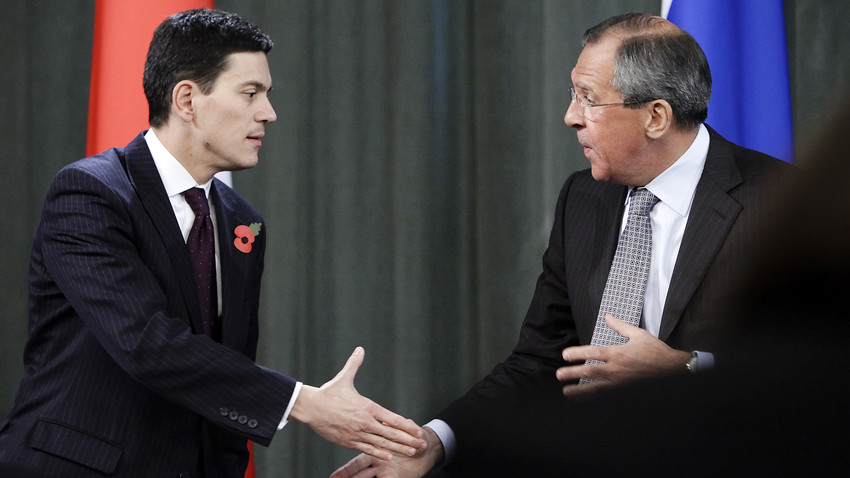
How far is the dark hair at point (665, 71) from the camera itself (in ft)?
7.22

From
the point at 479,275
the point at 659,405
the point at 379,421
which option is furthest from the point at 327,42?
the point at 659,405

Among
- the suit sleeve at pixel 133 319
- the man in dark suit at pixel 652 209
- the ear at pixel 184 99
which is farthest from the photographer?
the ear at pixel 184 99

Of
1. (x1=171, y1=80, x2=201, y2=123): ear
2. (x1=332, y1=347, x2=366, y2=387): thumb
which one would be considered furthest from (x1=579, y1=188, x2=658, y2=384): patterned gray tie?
(x1=171, y1=80, x2=201, y2=123): ear

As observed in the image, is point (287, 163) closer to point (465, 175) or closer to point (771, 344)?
point (465, 175)

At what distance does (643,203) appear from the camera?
2.22 m

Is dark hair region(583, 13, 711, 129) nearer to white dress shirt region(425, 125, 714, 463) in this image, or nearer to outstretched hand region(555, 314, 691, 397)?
white dress shirt region(425, 125, 714, 463)

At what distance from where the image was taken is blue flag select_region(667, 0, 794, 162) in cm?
280

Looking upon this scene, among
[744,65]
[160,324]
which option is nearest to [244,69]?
[160,324]

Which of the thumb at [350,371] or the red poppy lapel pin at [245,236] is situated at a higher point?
the red poppy lapel pin at [245,236]

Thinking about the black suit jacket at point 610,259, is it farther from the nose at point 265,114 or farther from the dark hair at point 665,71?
the nose at point 265,114

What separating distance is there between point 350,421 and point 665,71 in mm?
1125

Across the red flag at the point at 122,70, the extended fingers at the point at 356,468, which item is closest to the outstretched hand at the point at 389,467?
the extended fingers at the point at 356,468

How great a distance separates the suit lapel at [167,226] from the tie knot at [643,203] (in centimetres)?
106

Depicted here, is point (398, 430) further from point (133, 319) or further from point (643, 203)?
point (643, 203)
